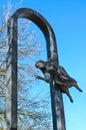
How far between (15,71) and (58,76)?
0.57m

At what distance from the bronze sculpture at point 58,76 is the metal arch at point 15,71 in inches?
3.4

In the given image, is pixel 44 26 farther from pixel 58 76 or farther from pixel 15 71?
pixel 15 71

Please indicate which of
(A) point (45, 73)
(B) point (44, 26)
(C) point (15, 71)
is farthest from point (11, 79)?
(B) point (44, 26)

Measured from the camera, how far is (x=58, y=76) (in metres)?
3.28

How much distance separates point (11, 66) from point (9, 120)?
23.4 inches

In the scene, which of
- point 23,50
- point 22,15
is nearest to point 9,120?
point 22,15

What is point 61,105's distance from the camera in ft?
10.1

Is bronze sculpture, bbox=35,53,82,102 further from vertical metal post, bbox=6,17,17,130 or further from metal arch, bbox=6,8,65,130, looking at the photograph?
vertical metal post, bbox=6,17,17,130

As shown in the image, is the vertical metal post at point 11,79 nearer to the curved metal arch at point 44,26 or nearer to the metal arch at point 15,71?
the metal arch at point 15,71

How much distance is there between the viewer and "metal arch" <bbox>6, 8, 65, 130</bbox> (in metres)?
2.71

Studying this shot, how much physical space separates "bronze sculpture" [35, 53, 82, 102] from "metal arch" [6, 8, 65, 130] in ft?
0.28

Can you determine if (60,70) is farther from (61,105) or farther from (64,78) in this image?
(61,105)

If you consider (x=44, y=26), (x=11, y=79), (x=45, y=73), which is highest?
(x=44, y=26)

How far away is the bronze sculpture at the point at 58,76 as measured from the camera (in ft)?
10.6
